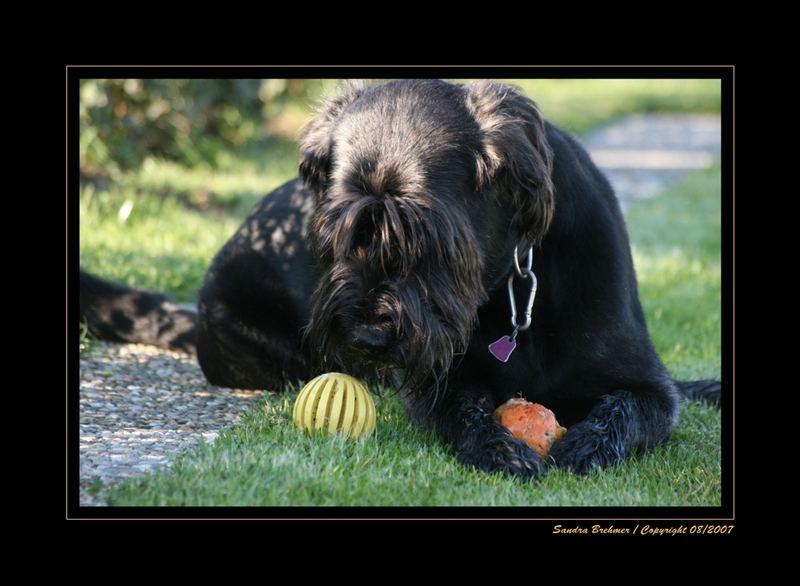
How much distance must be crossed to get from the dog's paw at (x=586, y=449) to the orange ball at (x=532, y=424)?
50 mm

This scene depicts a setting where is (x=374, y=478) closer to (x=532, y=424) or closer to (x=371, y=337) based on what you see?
(x=371, y=337)

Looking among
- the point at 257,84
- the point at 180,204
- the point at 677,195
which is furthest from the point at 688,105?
the point at 180,204

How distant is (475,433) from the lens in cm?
412

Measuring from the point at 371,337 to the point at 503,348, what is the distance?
30.0 inches

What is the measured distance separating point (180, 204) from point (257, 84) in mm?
2261

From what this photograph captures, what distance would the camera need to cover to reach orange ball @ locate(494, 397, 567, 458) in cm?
420

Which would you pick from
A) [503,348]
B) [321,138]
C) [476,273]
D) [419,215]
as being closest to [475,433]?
[503,348]

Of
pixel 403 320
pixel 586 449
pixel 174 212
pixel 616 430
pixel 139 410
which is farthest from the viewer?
pixel 174 212

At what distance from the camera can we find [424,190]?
3840mm

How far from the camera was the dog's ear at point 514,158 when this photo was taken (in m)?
4.00

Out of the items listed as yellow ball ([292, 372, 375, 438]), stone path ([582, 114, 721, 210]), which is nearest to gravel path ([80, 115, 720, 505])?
yellow ball ([292, 372, 375, 438])

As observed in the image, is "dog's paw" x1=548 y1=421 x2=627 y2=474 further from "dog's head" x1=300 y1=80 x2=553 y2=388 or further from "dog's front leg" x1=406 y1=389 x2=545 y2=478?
"dog's head" x1=300 y1=80 x2=553 y2=388

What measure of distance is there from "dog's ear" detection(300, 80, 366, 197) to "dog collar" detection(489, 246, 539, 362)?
898mm

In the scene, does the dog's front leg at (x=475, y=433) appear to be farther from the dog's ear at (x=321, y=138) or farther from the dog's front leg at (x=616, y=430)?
the dog's ear at (x=321, y=138)
